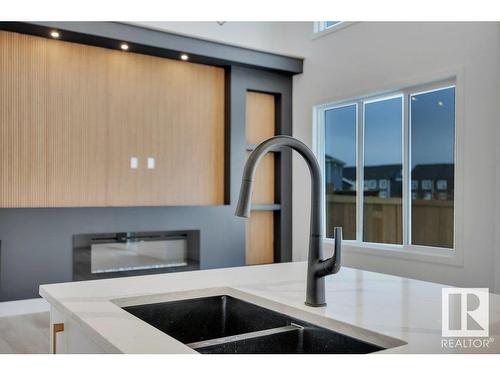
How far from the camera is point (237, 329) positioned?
1.47m

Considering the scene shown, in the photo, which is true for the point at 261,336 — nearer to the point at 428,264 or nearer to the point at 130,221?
the point at 428,264

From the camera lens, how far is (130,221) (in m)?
4.61

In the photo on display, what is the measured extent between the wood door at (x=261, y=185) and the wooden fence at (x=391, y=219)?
747 millimetres

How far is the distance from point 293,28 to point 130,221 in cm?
307

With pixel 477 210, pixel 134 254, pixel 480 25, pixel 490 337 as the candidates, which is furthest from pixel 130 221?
pixel 490 337

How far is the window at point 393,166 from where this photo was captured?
410cm

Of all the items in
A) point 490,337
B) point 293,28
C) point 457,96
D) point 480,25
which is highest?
point 293,28

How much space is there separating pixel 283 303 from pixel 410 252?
322 centimetres

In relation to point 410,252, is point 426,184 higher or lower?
higher

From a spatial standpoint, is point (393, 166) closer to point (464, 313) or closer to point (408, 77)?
point (408, 77)

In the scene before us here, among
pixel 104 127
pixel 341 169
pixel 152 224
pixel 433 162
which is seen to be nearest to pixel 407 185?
pixel 433 162

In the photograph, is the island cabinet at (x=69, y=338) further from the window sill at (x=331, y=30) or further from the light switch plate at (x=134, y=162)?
the window sill at (x=331, y=30)

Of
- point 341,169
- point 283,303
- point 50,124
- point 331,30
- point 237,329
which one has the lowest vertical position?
point 237,329

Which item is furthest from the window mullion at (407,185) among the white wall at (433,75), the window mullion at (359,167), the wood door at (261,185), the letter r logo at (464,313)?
the letter r logo at (464,313)
